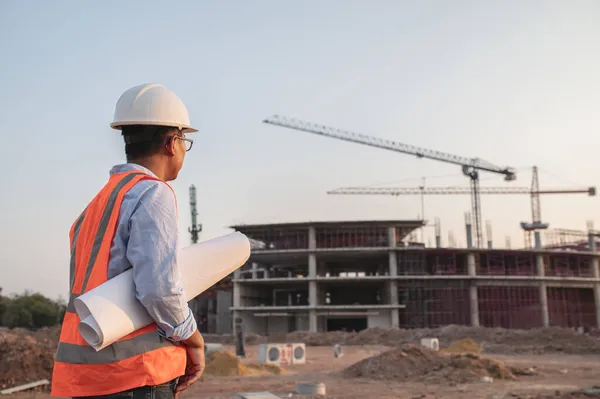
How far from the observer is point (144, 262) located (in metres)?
1.69

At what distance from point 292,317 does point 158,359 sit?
54276 mm

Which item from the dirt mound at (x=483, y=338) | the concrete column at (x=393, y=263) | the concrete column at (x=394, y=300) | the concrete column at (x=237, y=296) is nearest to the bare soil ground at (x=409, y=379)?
the dirt mound at (x=483, y=338)

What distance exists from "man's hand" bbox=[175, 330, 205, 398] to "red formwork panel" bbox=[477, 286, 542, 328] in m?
52.9

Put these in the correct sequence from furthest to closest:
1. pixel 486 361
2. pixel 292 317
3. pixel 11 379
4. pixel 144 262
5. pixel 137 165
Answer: pixel 292 317 → pixel 486 361 → pixel 11 379 → pixel 137 165 → pixel 144 262

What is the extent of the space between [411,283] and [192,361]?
169 feet

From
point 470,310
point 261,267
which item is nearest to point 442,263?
point 470,310

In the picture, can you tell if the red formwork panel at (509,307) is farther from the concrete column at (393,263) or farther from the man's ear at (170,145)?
the man's ear at (170,145)

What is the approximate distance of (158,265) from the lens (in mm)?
1688

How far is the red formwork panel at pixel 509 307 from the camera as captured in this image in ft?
168

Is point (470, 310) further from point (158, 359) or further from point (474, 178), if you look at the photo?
point (158, 359)

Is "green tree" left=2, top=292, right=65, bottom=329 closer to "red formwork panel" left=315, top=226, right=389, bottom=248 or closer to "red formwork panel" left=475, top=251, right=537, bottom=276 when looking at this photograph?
"red formwork panel" left=315, top=226, right=389, bottom=248

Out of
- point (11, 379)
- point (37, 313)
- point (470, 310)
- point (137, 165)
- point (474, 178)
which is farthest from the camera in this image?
point (474, 178)

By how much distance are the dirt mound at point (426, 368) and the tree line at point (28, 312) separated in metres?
53.8

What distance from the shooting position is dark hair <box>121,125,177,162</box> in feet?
6.72
